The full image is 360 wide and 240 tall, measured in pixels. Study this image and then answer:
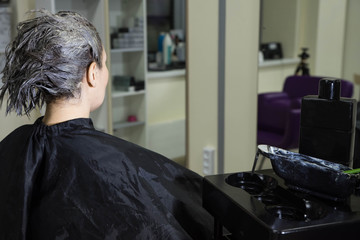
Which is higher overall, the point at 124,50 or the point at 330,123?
the point at 124,50

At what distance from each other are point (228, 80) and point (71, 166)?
1630mm

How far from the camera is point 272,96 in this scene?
2637 millimetres

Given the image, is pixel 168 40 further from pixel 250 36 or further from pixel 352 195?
pixel 352 195

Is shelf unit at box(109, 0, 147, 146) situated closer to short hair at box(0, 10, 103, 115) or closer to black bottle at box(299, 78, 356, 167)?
short hair at box(0, 10, 103, 115)

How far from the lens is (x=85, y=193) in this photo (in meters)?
1.26

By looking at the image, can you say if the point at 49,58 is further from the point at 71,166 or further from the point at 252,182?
the point at 252,182

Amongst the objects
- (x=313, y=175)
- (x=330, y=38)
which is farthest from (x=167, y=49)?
(x=313, y=175)

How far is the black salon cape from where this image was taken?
4.09 ft

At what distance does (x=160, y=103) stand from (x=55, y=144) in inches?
66.0

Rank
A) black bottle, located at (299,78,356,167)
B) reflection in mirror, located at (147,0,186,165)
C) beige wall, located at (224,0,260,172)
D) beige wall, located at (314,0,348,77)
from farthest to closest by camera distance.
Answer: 1. reflection in mirror, located at (147,0,186,165)
2. beige wall, located at (224,0,260,172)
3. beige wall, located at (314,0,348,77)
4. black bottle, located at (299,78,356,167)

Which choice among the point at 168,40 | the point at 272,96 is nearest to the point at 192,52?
the point at 168,40

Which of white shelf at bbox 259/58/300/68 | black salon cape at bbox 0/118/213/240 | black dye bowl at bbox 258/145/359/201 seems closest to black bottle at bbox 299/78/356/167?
black dye bowl at bbox 258/145/359/201

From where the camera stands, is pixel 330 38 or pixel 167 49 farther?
pixel 167 49

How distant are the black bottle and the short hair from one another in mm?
654
